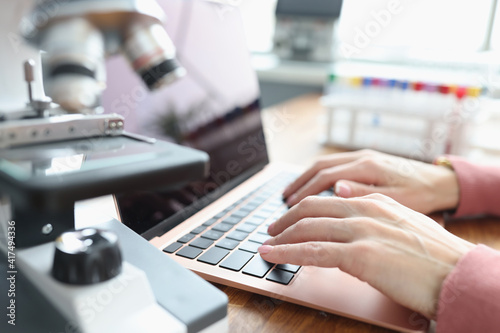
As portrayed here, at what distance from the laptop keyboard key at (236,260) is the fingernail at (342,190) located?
8.2 inches

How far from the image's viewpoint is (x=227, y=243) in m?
0.51

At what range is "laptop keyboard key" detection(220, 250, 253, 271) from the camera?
464 millimetres

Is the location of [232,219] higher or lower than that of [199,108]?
lower

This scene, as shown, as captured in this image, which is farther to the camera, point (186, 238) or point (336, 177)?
point (336, 177)

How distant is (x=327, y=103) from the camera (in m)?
1.08

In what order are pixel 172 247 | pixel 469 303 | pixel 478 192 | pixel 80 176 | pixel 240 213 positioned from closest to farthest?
pixel 80 176 < pixel 469 303 < pixel 172 247 < pixel 240 213 < pixel 478 192

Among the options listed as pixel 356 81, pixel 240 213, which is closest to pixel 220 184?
pixel 240 213

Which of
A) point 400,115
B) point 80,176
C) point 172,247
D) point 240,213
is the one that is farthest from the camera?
point 400,115

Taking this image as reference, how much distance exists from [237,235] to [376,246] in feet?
0.60

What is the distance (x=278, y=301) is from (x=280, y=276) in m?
0.03

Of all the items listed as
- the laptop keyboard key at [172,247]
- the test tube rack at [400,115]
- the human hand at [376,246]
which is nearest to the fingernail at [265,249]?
the human hand at [376,246]

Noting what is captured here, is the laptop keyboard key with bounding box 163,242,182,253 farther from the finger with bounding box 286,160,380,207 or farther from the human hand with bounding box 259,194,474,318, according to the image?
the finger with bounding box 286,160,380,207

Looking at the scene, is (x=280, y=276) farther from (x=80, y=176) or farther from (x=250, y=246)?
(x=80, y=176)

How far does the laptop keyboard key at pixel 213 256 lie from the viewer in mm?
473
